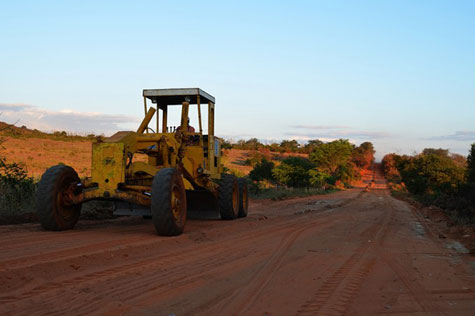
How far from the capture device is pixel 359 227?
10555 millimetres

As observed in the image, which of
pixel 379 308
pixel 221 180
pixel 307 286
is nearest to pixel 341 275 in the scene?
pixel 307 286

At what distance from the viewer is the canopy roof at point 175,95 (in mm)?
10391

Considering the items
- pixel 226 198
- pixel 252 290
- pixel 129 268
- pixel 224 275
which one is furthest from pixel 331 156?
pixel 252 290

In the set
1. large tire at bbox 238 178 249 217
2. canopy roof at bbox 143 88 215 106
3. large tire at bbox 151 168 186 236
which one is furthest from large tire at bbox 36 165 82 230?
large tire at bbox 238 178 249 217

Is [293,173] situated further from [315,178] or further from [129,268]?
[129,268]

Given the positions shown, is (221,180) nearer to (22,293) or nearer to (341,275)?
(341,275)

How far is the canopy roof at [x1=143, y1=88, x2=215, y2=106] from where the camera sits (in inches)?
409

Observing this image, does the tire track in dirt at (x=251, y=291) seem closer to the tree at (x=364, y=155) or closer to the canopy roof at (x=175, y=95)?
the canopy roof at (x=175, y=95)

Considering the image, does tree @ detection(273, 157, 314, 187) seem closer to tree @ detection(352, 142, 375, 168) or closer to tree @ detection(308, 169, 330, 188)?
tree @ detection(308, 169, 330, 188)

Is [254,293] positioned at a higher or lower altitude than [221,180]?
lower

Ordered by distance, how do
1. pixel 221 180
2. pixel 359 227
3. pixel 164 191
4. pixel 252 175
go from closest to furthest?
1. pixel 164 191
2. pixel 359 227
3. pixel 221 180
4. pixel 252 175

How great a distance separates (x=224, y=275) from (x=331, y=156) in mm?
55719

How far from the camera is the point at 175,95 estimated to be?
10.5m

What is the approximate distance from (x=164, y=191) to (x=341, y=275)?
3.37 metres
